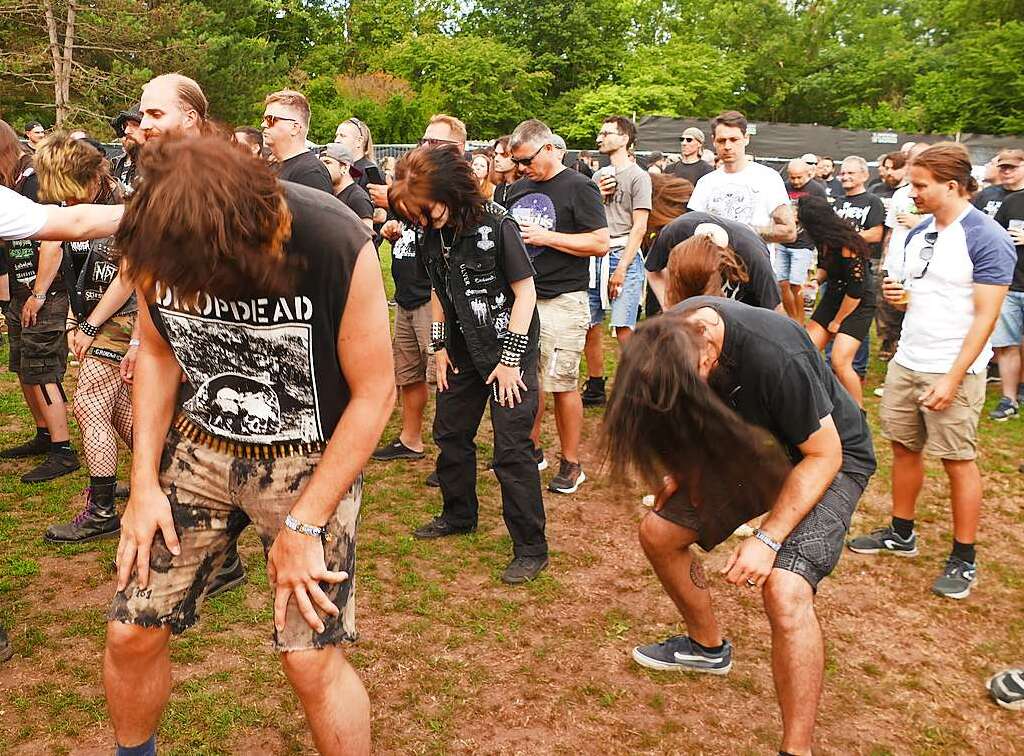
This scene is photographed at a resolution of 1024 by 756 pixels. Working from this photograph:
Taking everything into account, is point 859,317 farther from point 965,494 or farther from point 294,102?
point 294,102

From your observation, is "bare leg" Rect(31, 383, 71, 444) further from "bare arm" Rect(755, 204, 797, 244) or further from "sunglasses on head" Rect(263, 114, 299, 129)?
"bare arm" Rect(755, 204, 797, 244)

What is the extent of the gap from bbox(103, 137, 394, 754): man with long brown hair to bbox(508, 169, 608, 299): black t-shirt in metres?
2.99

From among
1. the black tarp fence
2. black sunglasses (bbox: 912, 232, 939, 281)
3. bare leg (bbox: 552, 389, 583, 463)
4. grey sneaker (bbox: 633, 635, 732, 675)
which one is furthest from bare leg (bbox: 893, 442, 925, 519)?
the black tarp fence

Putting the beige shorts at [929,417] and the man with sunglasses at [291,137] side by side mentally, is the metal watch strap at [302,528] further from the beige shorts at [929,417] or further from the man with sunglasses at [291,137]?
the beige shorts at [929,417]

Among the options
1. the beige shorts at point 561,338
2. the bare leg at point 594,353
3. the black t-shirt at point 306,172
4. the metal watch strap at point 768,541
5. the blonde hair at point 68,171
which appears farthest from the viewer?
the bare leg at point 594,353

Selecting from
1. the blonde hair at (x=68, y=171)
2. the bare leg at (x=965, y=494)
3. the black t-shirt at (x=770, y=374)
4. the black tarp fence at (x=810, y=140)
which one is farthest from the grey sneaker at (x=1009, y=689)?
the black tarp fence at (x=810, y=140)

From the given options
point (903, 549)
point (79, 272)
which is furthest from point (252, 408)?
point (903, 549)

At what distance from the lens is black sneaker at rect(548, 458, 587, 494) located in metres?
5.30

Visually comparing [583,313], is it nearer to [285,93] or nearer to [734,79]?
[285,93]

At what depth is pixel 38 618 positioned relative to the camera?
12.0 feet

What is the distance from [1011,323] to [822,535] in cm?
536

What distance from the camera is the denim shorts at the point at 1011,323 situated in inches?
271

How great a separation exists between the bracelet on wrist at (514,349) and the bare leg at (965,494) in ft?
7.07

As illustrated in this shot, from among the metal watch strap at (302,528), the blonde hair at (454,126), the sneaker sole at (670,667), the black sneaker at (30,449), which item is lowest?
the black sneaker at (30,449)
